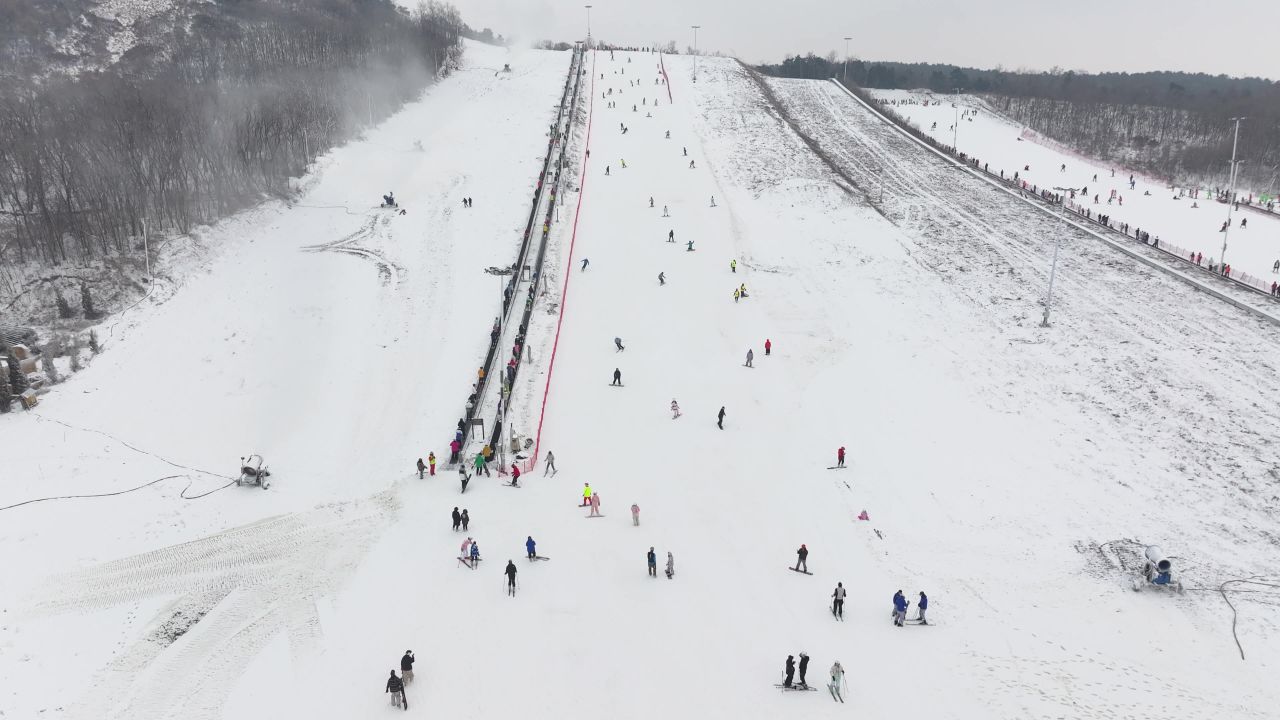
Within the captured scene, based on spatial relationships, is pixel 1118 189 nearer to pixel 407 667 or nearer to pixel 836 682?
pixel 836 682

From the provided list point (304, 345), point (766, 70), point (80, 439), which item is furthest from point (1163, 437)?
point (766, 70)

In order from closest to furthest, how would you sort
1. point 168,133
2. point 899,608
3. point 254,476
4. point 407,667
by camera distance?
point 407,667, point 899,608, point 254,476, point 168,133

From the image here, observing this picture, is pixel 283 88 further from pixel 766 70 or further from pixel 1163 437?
pixel 766 70

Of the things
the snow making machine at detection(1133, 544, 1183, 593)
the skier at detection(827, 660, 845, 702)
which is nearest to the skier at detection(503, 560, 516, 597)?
the skier at detection(827, 660, 845, 702)

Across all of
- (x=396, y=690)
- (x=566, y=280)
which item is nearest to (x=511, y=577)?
(x=396, y=690)

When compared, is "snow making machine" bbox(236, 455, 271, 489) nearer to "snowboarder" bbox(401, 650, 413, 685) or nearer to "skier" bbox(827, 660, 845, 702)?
"snowboarder" bbox(401, 650, 413, 685)

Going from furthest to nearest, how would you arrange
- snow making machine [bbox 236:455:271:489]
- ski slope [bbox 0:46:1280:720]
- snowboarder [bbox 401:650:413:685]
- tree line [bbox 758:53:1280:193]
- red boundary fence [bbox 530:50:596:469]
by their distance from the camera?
tree line [bbox 758:53:1280:193] < red boundary fence [bbox 530:50:596:469] < snow making machine [bbox 236:455:271:489] < ski slope [bbox 0:46:1280:720] < snowboarder [bbox 401:650:413:685]
